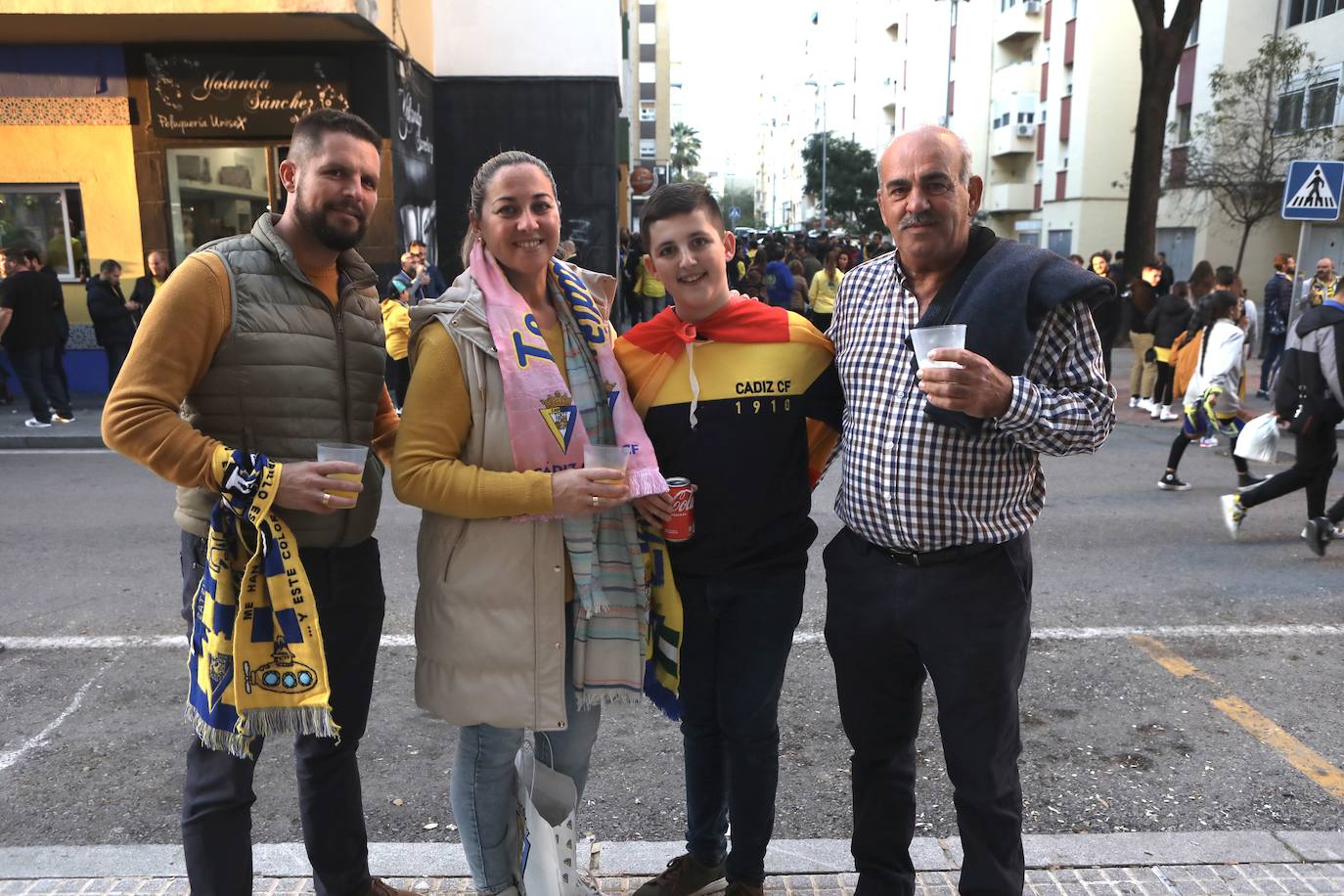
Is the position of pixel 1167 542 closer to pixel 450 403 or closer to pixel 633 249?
pixel 450 403

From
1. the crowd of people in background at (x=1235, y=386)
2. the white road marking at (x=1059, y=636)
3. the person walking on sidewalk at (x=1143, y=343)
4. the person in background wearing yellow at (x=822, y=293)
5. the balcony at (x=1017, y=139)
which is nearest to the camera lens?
the white road marking at (x=1059, y=636)

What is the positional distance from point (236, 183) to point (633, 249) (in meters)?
Result: 8.25

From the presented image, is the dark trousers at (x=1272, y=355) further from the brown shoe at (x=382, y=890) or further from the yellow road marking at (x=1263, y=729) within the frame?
the brown shoe at (x=382, y=890)

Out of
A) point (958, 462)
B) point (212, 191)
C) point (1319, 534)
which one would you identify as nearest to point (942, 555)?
point (958, 462)

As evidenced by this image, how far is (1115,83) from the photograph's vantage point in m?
33.1

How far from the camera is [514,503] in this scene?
7.46ft

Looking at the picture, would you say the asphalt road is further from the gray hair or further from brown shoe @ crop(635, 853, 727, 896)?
the gray hair

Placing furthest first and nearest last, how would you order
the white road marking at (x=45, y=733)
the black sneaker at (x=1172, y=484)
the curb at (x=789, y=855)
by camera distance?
the black sneaker at (x=1172, y=484)
the white road marking at (x=45, y=733)
the curb at (x=789, y=855)

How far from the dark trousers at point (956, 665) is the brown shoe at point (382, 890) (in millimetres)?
1344

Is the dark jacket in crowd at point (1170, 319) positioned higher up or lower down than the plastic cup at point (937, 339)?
lower down

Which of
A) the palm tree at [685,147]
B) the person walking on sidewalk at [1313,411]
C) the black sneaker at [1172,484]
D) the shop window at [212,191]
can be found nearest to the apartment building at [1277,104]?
the black sneaker at [1172,484]

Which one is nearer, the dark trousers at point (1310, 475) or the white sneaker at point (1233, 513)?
the dark trousers at point (1310, 475)

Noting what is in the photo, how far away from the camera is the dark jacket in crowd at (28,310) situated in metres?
10.6

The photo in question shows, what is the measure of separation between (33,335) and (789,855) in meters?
10.9
